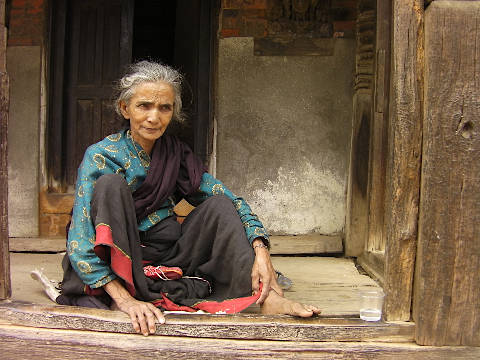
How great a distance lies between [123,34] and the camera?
15.8 ft

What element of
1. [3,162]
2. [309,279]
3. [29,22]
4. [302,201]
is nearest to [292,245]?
[302,201]

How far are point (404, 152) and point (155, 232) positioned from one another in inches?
51.5

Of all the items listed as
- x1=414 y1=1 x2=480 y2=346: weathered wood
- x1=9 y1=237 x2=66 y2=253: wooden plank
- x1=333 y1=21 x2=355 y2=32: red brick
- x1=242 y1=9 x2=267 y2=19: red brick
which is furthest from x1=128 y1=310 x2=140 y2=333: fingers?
x1=333 y1=21 x2=355 y2=32: red brick

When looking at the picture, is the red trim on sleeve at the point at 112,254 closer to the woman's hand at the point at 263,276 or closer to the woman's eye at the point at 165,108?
the woman's hand at the point at 263,276

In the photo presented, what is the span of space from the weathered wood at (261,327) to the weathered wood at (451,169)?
221mm

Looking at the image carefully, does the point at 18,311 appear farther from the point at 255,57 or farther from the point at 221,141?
the point at 255,57

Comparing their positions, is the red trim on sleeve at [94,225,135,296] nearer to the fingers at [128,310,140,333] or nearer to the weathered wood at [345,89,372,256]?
the fingers at [128,310,140,333]

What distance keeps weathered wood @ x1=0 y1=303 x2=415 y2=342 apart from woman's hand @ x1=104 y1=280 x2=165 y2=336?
0.14 feet

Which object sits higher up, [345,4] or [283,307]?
[345,4]

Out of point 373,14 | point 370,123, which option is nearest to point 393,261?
point 370,123

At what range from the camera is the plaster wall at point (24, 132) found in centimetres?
467

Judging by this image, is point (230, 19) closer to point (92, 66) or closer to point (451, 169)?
point (92, 66)

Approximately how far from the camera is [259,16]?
4.49 metres

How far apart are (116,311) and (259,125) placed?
2.36 metres
